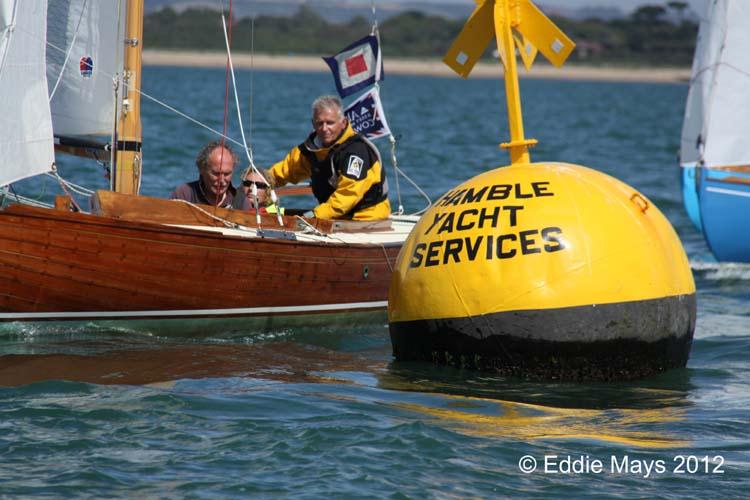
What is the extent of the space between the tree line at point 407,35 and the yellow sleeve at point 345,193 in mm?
93001

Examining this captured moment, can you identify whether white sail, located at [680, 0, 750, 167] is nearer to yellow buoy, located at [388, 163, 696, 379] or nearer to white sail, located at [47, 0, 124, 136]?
yellow buoy, located at [388, 163, 696, 379]

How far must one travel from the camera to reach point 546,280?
7.12m

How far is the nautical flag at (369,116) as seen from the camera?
38.0 ft


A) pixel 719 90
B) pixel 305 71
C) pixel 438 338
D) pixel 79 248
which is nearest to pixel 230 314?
pixel 79 248

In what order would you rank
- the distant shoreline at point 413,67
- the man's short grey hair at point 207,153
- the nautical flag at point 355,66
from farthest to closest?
1. the distant shoreline at point 413,67
2. the nautical flag at point 355,66
3. the man's short grey hair at point 207,153

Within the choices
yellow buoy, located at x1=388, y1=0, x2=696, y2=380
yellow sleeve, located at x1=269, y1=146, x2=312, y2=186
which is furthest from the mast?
yellow buoy, located at x1=388, y1=0, x2=696, y2=380

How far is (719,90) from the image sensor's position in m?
14.2

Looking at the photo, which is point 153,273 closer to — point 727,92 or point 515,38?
point 515,38

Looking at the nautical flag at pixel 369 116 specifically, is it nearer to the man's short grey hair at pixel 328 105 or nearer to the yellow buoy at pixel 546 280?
the man's short grey hair at pixel 328 105

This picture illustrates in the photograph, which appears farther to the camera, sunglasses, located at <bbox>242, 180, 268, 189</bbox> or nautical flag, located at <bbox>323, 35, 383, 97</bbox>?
nautical flag, located at <bbox>323, 35, 383, 97</bbox>

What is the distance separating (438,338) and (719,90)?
25.5 ft

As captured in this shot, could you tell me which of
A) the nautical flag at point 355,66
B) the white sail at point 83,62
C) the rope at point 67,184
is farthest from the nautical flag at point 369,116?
the white sail at point 83,62

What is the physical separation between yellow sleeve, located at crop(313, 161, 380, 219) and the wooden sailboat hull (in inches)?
18.9

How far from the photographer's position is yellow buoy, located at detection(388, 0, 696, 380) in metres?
7.14
